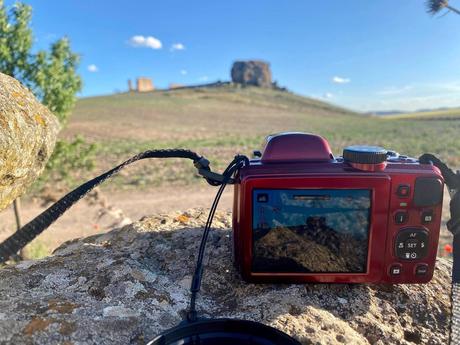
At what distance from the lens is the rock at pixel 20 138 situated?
1.71m

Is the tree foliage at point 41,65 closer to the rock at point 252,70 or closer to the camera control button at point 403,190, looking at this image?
the camera control button at point 403,190

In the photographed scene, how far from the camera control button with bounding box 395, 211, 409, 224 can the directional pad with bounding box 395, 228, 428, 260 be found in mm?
43

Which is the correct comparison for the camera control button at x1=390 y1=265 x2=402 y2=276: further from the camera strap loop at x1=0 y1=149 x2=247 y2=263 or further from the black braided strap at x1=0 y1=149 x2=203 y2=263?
the black braided strap at x1=0 y1=149 x2=203 y2=263

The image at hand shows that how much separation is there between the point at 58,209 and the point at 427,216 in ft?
4.97

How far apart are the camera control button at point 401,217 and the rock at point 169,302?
1.17 feet

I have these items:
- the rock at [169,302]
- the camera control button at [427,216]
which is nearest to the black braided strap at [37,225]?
the rock at [169,302]

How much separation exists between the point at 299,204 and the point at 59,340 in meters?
0.97

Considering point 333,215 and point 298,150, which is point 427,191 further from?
point 298,150

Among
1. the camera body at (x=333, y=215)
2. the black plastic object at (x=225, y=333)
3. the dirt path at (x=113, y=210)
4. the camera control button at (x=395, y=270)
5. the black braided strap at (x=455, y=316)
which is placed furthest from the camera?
the dirt path at (x=113, y=210)

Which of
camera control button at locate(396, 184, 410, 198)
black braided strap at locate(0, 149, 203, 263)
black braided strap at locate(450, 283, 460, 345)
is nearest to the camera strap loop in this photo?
black braided strap at locate(0, 149, 203, 263)

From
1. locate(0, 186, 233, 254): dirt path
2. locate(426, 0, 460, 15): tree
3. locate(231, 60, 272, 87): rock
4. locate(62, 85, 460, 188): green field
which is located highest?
locate(231, 60, 272, 87): rock

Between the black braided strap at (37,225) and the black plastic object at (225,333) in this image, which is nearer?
the black plastic object at (225,333)

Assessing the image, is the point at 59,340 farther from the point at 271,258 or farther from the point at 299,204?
the point at 299,204

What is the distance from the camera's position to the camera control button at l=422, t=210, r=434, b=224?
1655mm
